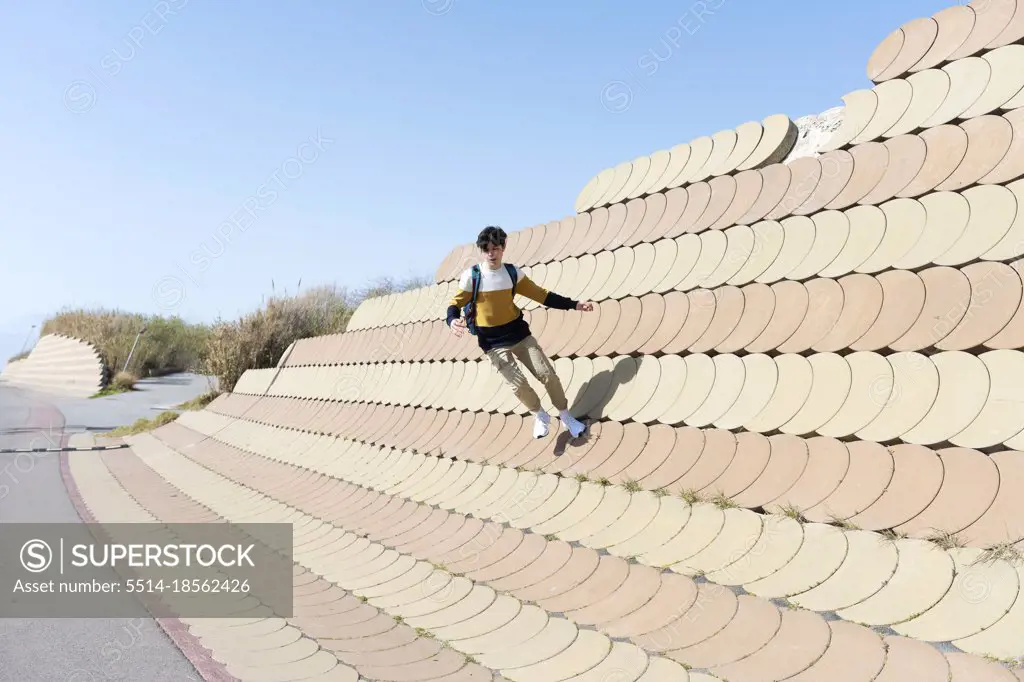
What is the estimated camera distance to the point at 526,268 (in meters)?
7.23

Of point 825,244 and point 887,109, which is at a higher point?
point 887,109

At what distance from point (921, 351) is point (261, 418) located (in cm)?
920

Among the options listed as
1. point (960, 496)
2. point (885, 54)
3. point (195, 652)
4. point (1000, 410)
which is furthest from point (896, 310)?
point (195, 652)

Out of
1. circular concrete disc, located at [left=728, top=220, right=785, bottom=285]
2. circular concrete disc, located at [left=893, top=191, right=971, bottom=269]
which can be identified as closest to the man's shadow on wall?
circular concrete disc, located at [left=728, top=220, right=785, bottom=285]

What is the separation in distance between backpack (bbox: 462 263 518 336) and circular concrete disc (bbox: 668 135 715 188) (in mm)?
1767

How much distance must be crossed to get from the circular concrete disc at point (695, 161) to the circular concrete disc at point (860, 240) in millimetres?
1663

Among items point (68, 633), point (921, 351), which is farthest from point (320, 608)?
point (921, 351)

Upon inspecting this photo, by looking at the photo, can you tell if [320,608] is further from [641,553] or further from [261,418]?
[261,418]

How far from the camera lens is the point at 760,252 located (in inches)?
192

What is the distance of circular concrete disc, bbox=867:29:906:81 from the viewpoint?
4934 mm

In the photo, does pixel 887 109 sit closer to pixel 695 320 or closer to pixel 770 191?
pixel 770 191

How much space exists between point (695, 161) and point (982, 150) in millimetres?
2276

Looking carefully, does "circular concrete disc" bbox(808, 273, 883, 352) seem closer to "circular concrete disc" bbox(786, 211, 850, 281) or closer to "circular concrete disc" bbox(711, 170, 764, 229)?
"circular concrete disc" bbox(786, 211, 850, 281)

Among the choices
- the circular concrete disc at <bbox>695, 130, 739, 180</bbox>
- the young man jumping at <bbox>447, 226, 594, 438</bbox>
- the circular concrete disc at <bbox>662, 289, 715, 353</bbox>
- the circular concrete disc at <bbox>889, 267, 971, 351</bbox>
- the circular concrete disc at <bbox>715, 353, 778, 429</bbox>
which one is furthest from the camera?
the circular concrete disc at <bbox>695, 130, 739, 180</bbox>
